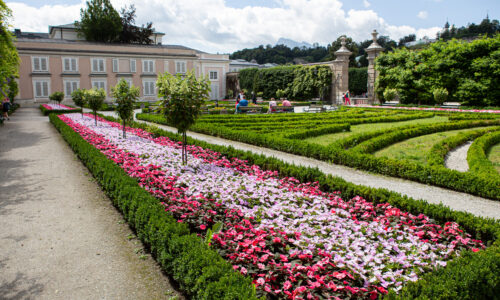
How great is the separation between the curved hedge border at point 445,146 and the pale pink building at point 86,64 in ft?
82.6

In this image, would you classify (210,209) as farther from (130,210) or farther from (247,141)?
(247,141)

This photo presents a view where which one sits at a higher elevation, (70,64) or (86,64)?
(86,64)

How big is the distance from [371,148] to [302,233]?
596 cm

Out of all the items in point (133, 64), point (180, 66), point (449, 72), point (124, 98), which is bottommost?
point (124, 98)

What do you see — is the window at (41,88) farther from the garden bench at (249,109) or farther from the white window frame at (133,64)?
the garden bench at (249,109)

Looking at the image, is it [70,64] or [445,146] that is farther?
[70,64]

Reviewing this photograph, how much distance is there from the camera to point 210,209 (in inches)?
190

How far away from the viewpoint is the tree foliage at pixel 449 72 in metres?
20.8

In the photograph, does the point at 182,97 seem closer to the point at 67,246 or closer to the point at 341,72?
the point at 67,246

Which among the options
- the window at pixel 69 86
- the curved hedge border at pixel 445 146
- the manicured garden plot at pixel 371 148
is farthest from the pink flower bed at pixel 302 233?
the window at pixel 69 86

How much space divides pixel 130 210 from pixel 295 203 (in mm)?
2454

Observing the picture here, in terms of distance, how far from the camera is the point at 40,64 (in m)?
34.5

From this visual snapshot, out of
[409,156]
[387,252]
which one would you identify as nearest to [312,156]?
[409,156]

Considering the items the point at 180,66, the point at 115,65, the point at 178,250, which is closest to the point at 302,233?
the point at 178,250
